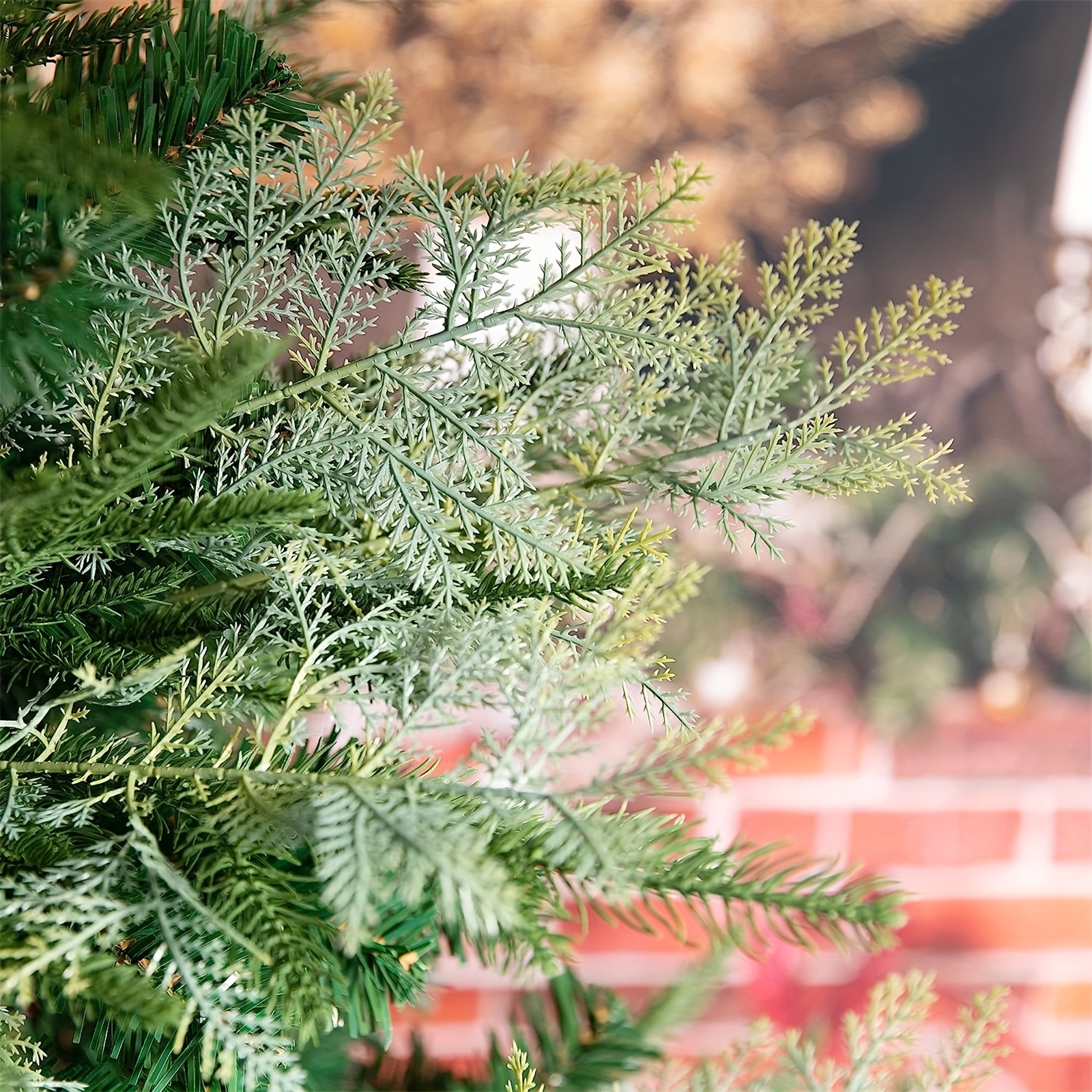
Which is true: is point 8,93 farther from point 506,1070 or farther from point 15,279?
point 506,1070

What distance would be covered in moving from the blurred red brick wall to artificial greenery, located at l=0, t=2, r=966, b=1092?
76 cm

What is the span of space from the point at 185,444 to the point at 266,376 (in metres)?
0.03

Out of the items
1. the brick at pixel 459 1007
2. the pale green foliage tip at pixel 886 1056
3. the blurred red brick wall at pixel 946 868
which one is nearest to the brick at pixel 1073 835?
the blurred red brick wall at pixel 946 868

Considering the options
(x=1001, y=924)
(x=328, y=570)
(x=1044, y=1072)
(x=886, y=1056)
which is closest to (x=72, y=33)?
(x=328, y=570)

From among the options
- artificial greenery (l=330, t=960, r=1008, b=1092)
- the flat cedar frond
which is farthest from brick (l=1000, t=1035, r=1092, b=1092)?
the flat cedar frond

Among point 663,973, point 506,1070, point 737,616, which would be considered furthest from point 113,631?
point 663,973

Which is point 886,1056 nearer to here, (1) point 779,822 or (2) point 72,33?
(2) point 72,33

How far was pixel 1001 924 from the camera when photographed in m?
0.96

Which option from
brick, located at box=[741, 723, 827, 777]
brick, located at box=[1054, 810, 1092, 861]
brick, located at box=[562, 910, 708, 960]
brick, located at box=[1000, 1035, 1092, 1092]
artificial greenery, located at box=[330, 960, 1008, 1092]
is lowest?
brick, located at box=[1000, 1035, 1092, 1092]

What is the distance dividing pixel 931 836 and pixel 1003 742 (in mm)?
129

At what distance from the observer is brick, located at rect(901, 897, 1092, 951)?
0.95m

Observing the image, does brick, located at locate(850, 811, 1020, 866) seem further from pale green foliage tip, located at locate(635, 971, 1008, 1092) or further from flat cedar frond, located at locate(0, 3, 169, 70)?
flat cedar frond, located at locate(0, 3, 169, 70)

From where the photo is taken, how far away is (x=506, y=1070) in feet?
1.08

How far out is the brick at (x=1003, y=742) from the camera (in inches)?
36.4
